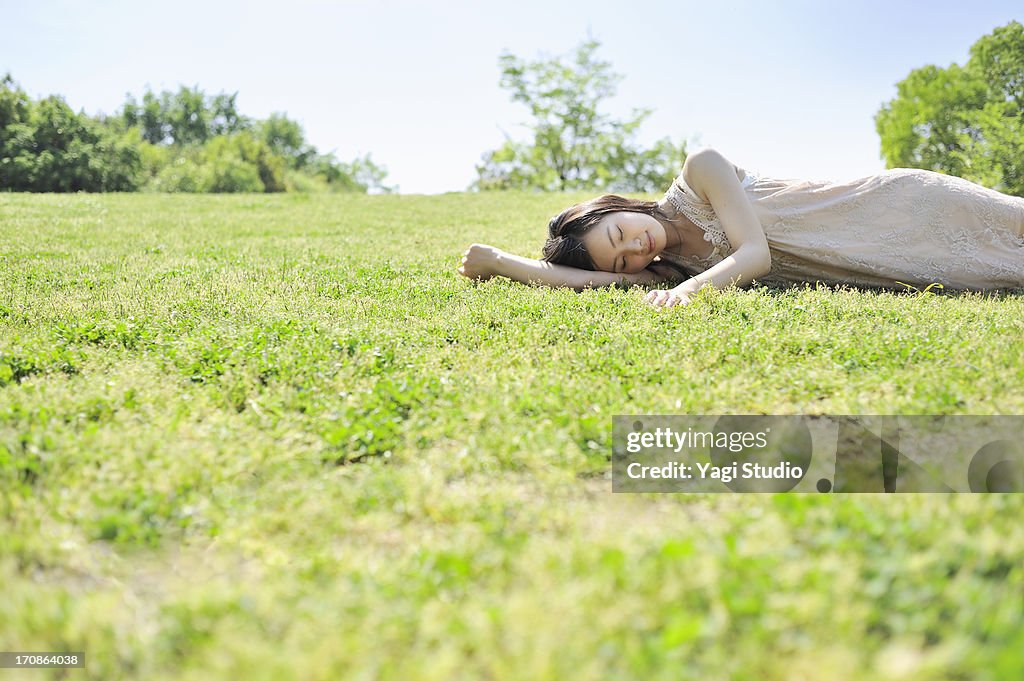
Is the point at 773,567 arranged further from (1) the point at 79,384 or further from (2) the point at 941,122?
(2) the point at 941,122

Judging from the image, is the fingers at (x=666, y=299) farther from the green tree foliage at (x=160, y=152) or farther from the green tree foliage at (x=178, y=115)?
the green tree foliage at (x=178, y=115)

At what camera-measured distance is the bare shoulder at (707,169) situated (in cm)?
580

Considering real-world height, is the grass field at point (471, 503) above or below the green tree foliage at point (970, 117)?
below

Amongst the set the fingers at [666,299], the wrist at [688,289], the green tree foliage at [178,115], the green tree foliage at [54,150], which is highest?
the green tree foliage at [178,115]

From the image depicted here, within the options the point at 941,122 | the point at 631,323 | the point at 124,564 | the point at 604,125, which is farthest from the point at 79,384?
the point at 604,125

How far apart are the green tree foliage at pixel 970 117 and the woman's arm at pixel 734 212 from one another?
2875cm

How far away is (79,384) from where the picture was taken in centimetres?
371

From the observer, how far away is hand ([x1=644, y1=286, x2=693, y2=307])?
496 centimetres

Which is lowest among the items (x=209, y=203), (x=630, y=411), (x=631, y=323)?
(x=630, y=411)

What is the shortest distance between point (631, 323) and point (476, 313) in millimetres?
1099

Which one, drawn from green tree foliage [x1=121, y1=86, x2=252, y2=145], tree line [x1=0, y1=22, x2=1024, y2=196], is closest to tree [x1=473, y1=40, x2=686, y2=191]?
tree line [x1=0, y1=22, x2=1024, y2=196]

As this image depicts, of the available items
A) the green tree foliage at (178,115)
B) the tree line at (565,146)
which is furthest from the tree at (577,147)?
the green tree foliage at (178,115)

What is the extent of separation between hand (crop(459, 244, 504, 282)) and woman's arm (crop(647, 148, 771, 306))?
1.79 meters

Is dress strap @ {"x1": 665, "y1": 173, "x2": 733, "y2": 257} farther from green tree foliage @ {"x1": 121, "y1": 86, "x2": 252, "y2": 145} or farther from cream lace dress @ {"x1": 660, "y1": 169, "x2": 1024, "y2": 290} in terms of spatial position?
green tree foliage @ {"x1": 121, "y1": 86, "x2": 252, "y2": 145}
